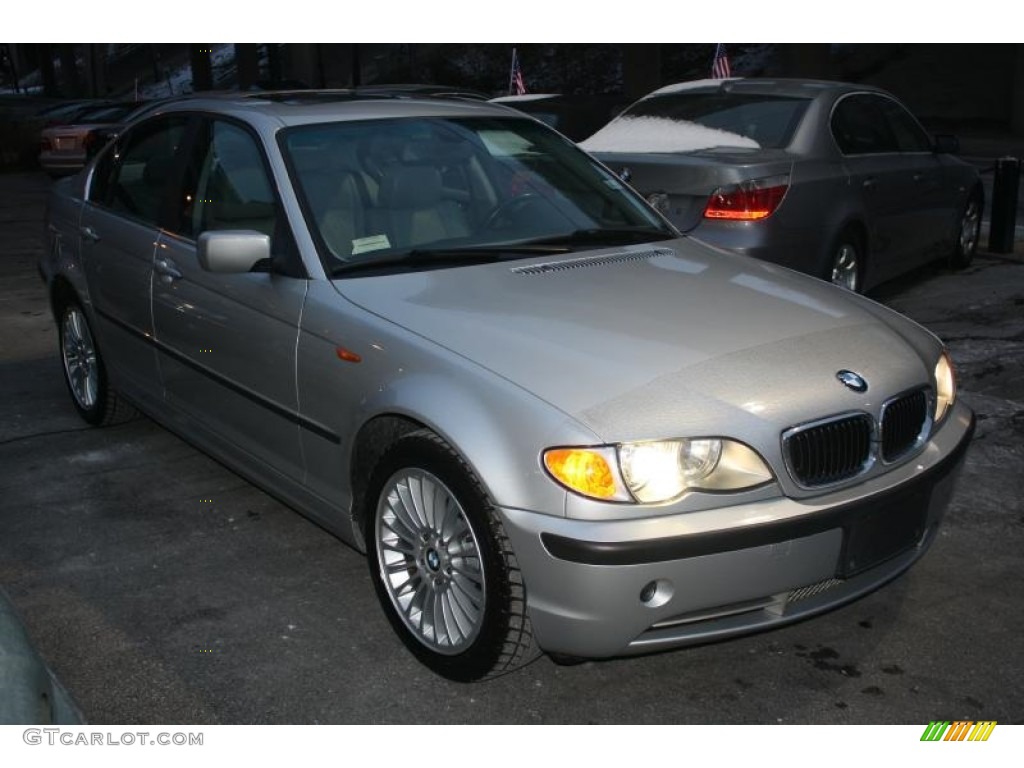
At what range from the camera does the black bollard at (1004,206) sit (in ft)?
34.1

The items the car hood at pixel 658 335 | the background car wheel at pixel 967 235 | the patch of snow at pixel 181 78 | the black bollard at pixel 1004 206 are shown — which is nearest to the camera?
the car hood at pixel 658 335

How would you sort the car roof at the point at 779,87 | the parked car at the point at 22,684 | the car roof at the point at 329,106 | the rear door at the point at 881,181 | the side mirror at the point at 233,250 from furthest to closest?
the car roof at the point at 779,87 → the rear door at the point at 881,181 → the car roof at the point at 329,106 → the side mirror at the point at 233,250 → the parked car at the point at 22,684

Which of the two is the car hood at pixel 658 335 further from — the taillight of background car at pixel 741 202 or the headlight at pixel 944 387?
the taillight of background car at pixel 741 202

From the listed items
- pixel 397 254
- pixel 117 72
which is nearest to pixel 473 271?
pixel 397 254

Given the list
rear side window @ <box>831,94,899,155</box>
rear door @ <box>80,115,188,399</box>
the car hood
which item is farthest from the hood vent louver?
rear side window @ <box>831,94,899,155</box>

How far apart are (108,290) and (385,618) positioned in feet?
7.59

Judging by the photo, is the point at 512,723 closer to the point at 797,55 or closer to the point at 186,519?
the point at 186,519

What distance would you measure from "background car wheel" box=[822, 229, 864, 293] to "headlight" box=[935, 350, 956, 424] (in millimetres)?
3382

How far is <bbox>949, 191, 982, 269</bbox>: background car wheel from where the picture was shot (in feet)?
31.4

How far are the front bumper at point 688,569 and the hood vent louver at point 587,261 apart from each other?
1.19m

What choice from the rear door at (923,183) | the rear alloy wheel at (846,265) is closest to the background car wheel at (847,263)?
the rear alloy wheel at (846,265)

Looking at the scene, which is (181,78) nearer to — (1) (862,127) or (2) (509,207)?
(1) (862,127)

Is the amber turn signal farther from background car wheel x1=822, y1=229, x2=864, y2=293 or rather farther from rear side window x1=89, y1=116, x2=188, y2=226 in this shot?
background car wheel x1=822, y1=229, x2=864, y2=293

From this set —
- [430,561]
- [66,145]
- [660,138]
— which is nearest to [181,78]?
[66,145]
